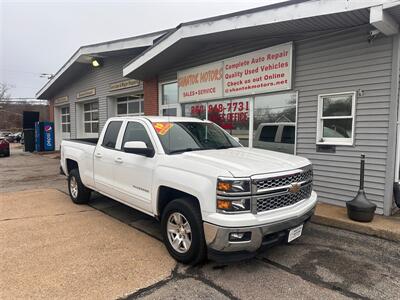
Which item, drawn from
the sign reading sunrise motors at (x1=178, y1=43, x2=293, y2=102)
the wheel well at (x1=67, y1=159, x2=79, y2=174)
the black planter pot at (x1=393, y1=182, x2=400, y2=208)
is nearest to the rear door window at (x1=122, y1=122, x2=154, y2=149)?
the wheel well at (x1=67, y1=159, x2=79, y2=174)

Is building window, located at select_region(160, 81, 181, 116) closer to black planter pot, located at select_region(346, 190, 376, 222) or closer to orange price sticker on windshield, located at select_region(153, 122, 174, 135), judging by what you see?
orange price sticker on windshield, located at select_region(153, 122, 174, 135)

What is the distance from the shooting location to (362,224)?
5.03m

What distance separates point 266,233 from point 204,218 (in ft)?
2.33

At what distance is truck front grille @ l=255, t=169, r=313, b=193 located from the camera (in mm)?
3371

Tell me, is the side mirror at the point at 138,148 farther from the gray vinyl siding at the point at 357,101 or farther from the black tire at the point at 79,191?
the gray vinyl siding at the point at 357,101

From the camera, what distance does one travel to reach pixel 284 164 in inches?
151

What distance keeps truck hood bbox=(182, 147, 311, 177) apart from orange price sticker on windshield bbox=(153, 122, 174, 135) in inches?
27.7

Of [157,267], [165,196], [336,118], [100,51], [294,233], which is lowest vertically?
[157,267]

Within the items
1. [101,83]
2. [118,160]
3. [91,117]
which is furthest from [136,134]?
[91,117]

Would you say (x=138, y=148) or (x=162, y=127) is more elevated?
(x=162, y=127)

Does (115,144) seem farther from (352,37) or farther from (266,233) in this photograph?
(352,37)

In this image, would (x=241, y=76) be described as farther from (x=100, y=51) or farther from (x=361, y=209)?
(x=100, y=51)

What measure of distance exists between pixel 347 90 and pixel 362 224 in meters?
2.76

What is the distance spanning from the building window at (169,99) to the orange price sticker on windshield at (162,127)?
18.5 feet
